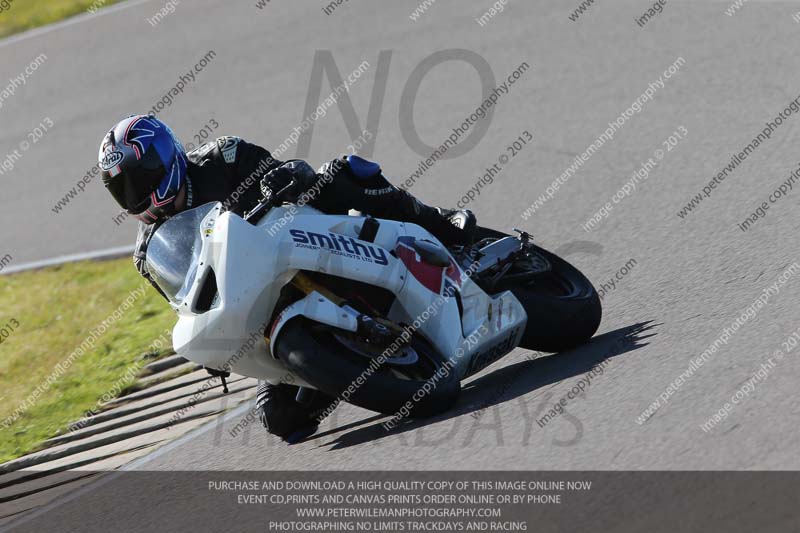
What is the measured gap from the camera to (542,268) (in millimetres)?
6902

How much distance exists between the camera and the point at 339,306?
5812 millimetres

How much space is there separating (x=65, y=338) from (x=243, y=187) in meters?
4.48

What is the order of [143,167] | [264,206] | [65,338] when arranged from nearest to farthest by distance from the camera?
[264,206] < [143,167] < [65,338]

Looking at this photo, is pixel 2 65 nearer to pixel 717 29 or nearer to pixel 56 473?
pixel 717 29

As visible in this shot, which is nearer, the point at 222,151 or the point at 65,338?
the point at 222,151

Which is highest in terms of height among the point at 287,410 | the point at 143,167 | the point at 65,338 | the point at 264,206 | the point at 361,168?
the point at 361,168

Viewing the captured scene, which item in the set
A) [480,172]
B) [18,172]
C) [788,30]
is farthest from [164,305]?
[788,30]

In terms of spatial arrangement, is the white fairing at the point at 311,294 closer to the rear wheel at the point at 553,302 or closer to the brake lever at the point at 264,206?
the brake lever at the point at 264,206

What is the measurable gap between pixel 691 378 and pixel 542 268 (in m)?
1.61

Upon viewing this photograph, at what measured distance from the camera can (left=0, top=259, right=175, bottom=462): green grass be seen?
8797mm

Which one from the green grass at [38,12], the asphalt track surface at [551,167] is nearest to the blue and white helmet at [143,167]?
the asphalt track surface at [551,167]

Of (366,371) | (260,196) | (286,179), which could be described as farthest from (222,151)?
(366,371)

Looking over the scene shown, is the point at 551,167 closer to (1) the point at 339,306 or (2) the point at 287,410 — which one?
(2) the point at 287,410

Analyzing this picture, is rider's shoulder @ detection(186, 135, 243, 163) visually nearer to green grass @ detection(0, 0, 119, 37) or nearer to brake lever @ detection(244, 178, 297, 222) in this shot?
brake lever @ detection(244, 178, 297, 222)
